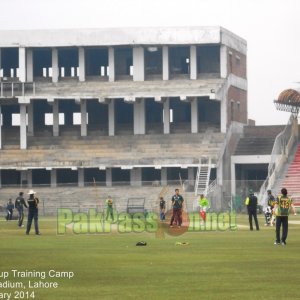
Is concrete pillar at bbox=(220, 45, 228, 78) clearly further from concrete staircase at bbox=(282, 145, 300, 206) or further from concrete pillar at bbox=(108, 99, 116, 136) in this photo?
concrete staircase at bbox=(282, 145, 300, 206)

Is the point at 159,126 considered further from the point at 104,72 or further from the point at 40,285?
the point at 40,285

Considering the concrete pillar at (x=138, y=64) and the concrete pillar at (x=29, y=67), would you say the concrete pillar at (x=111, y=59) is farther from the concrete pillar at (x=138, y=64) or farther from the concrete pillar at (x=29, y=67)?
the concrete pillar at (x=29, y=67)

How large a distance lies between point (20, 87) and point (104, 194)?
15003 mm

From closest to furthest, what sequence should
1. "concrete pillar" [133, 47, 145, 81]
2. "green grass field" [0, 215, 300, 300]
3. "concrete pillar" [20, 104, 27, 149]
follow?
"green grass field" [0, 215, 300, 300] → "concrete pillar" [20, 104, 27, 149] → "concrete pillar" [133, 47, 145, 81]

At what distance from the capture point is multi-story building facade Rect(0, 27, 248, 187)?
315 ft

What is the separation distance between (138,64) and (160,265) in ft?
233

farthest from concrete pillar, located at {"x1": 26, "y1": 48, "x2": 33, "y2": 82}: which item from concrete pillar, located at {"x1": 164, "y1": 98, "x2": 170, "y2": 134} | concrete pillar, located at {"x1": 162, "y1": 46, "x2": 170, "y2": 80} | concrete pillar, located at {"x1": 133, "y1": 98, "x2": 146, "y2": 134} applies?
concrete pillar, located at {"x1": 164, "y1": 98, "x2": 170, "y2": 134}

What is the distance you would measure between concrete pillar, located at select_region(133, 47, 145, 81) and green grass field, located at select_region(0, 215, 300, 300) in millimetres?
54758

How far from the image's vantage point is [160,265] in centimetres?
3056

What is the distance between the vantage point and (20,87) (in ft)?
325

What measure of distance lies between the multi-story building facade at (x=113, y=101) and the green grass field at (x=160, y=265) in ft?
162

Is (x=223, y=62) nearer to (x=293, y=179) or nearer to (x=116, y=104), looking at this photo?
(x=116, y=104)

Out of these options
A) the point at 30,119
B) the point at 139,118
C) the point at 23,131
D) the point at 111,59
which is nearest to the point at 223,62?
the point at 139,118

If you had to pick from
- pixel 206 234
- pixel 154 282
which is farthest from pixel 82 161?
pixel 154 282
